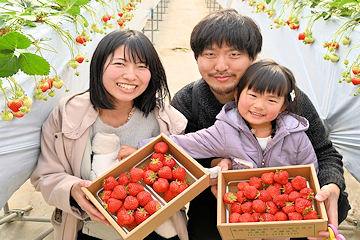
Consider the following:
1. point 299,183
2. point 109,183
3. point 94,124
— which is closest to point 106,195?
point 109,183

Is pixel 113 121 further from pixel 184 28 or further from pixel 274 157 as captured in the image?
pixel 184 28

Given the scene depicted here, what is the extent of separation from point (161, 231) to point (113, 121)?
559 mm

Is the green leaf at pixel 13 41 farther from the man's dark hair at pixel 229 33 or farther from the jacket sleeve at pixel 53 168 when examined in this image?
the man's dark hair at pixel 229 33

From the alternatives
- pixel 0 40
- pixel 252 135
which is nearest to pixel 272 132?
pixel 252 135

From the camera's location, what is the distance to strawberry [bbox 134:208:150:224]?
A: 113 centimetres

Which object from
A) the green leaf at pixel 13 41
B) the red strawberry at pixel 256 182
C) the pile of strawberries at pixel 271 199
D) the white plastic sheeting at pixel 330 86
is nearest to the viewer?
the green leaf at pixel 13 41

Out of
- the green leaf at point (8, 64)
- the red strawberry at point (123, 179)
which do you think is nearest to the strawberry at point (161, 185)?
the red strawberry at point (123, 179)

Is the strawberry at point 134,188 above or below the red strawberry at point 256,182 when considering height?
below

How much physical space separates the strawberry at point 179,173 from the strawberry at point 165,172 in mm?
17

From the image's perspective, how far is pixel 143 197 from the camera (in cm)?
117

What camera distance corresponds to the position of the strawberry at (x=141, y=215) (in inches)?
44.5

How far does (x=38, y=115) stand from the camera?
133 cm

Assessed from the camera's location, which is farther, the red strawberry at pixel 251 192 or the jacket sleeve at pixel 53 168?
the jacket sleeve at pixel 53 168

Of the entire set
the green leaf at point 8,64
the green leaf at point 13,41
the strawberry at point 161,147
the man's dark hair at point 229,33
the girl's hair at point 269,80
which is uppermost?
the green leaf at point 13,41
